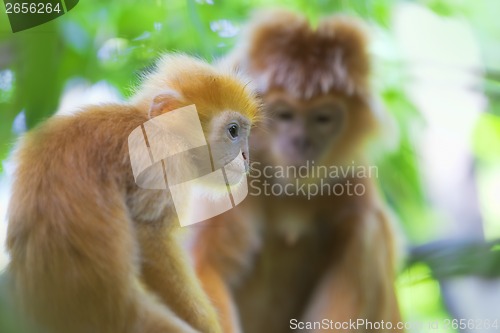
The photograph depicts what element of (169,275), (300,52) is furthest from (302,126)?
(169,275)

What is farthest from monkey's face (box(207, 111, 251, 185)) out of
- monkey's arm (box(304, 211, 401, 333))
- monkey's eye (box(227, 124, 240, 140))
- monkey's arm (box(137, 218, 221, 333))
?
monkey's arm (box(304, 211, 401, 333))

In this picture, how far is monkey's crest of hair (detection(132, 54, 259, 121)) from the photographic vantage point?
3.47 ft

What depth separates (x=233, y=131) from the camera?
108 centimetres

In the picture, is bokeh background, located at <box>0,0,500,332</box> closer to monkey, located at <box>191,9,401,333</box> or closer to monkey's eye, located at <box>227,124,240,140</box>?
monkey, located at <box>191,9,401,333</box>

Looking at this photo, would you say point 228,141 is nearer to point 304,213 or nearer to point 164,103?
point 164,103

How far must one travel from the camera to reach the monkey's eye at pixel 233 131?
1.08m

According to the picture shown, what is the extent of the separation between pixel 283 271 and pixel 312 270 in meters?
0.06

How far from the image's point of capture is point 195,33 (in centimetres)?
115

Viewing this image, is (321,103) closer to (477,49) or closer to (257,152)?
(257,152)

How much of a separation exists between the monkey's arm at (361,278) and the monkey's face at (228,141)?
31cm

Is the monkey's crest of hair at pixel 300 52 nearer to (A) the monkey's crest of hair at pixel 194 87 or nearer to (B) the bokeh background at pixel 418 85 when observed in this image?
(B) the bokeh background at pixel 418 85

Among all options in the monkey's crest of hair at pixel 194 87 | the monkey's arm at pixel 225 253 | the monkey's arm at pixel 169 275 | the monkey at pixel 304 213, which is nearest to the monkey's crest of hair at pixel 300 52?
the monkey at pixel 304 213

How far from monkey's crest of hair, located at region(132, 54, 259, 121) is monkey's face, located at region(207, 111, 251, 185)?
0.01 meters

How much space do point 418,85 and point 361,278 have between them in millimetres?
374
